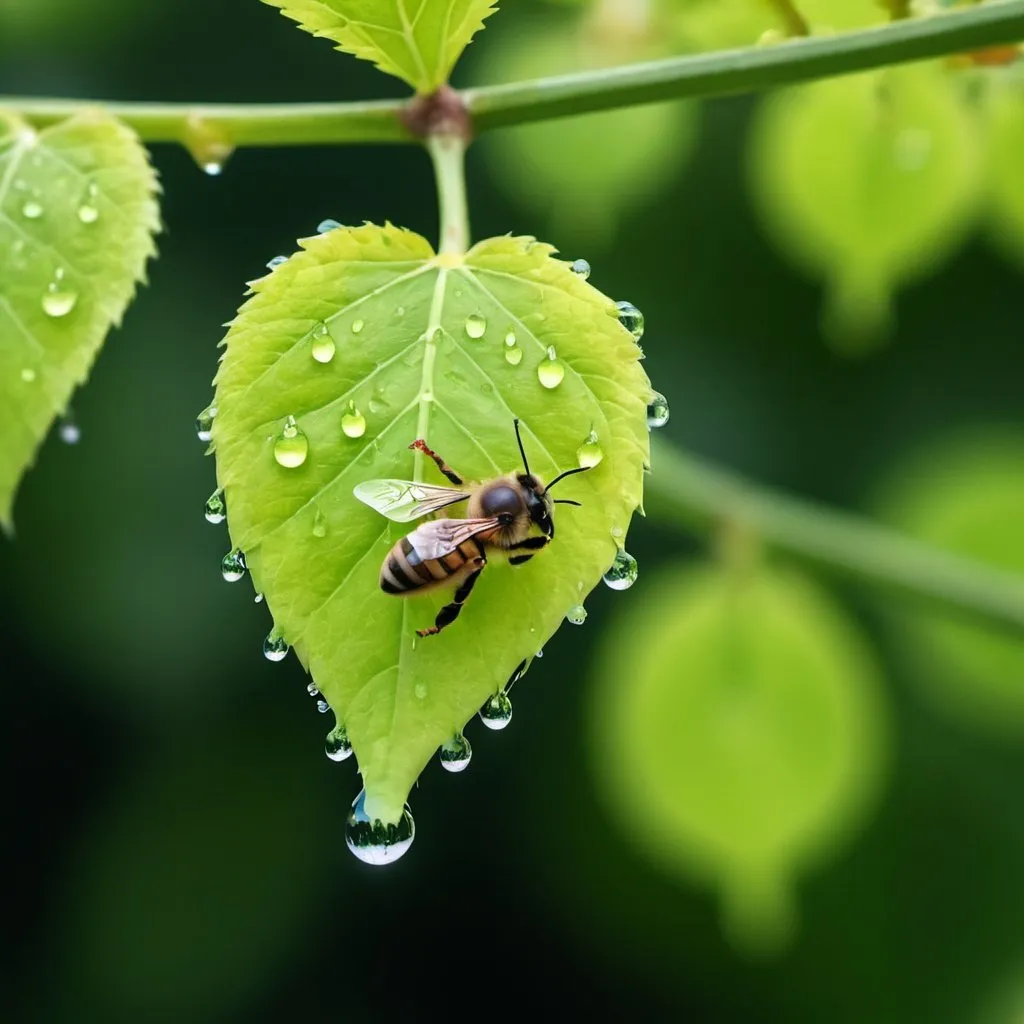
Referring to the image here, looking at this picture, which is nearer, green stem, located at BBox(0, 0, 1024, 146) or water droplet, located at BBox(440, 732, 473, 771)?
water droplet, located at BBox(440, 732, 473, 771)

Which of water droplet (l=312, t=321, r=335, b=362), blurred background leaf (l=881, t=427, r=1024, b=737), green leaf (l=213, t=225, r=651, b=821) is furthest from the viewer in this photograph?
blurred background leaf (l=881, t=427, r=1024, b=737)

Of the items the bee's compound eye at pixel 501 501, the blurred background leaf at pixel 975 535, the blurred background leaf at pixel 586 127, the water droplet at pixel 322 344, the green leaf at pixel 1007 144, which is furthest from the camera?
the blurred background leaf at pixel 975 535

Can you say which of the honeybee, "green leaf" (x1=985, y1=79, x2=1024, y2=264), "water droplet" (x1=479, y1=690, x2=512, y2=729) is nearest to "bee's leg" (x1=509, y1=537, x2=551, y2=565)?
the honeybee

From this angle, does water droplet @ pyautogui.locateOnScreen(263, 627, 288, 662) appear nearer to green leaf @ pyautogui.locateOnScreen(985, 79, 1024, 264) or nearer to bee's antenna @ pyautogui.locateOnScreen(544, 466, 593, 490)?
bee's antenna @ pyautogui.locateOnScreen(544, 466, 593, 490)

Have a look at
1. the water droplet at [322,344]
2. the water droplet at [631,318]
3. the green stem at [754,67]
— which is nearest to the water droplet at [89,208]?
the water droplet at [322,344]

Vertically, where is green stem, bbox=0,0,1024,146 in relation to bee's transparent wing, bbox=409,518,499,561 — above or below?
above

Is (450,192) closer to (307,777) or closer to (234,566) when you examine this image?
Result: (234,566)

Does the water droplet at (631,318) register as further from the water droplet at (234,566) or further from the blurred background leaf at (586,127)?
the blurred background leaf at (586,127)

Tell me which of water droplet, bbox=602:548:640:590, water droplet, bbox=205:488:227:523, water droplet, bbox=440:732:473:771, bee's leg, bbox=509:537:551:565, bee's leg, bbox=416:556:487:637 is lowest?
water droplet, bbox=440:732:473:771

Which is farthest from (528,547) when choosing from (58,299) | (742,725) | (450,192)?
(742,725)
